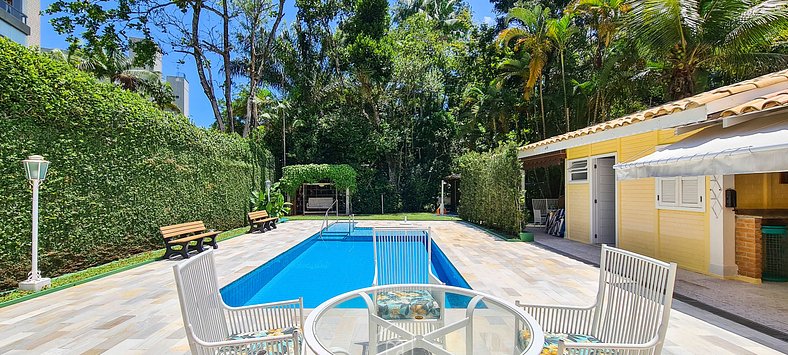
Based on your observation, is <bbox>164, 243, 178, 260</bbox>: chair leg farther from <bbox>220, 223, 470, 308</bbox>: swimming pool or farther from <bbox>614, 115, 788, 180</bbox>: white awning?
<bbox>614, 115, 788, 180</bbox>: white awning

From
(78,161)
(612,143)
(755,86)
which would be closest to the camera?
(755,86)

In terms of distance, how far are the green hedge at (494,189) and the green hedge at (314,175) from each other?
7.73 meters

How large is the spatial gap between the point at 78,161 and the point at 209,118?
23.2 m

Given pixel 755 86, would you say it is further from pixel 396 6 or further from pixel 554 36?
pixel 396 6

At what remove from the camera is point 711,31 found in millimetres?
8289

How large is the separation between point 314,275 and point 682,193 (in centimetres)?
703

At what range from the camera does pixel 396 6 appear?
101 ft

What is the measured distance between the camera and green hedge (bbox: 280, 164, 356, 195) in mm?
21984

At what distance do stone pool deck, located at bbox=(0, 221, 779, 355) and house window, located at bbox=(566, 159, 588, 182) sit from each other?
278 centimetres

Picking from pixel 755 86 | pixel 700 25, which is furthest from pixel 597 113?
pixel 755 86

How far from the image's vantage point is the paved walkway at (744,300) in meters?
4.00

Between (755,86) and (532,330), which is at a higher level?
(755,86)

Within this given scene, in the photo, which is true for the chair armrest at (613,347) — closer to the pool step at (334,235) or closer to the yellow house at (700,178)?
the yellow house at (700,178)

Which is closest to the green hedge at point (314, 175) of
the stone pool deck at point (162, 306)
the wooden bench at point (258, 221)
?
the wooden bench at point (258, 221)
